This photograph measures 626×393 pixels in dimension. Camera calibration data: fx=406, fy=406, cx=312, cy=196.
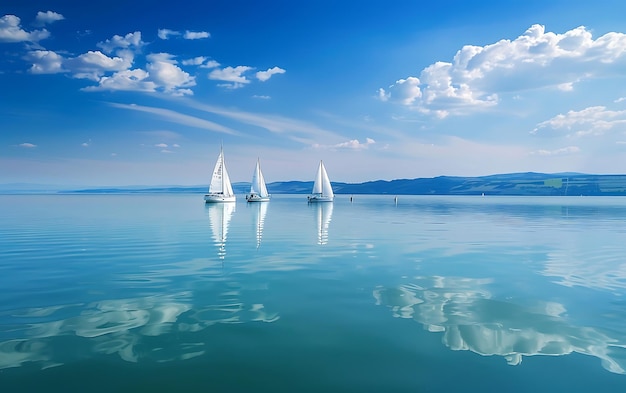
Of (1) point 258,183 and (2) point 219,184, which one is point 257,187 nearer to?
(1) point 258,183

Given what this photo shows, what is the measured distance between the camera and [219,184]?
121 metres

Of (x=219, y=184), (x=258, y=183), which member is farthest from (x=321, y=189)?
(x=219, y=184)

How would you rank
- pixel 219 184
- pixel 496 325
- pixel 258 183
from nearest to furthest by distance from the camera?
pixel 496 325 → pixel 219 184 → pixel 258 183

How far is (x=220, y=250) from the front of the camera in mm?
31297

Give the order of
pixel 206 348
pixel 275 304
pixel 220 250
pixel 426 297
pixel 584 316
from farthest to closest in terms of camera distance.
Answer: pixel 220 250
pixel 426 297
pixel 275 304
pixel 584 316
pixel 206 348

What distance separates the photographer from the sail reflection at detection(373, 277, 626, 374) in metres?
11.2

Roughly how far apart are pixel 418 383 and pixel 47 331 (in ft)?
35.5

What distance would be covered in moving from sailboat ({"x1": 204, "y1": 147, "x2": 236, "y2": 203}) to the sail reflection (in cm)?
10478

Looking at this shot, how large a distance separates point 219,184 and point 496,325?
113 metres

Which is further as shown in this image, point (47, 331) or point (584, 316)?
point (584, 316)

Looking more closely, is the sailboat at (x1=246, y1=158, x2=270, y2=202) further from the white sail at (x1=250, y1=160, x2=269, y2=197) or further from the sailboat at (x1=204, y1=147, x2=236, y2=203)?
the sailboat at (x1=204, y1=147, x2=236, y2=203)

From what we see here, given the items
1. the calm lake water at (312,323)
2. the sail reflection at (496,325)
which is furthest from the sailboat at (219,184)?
the sail reflection at (496,325)

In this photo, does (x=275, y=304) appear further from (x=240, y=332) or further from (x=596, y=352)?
(x=596, y=352)

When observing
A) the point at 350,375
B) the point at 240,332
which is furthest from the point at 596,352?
the point at 240,332
